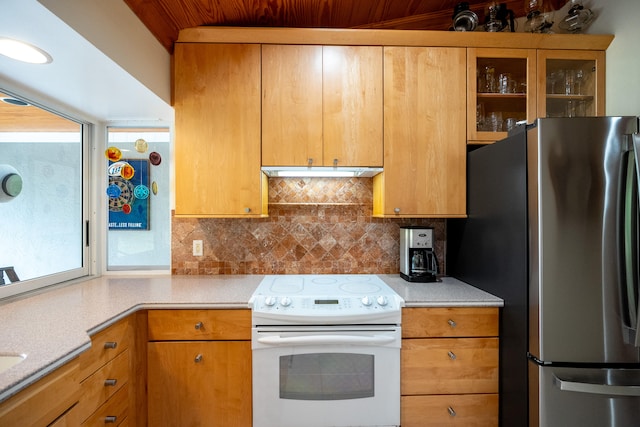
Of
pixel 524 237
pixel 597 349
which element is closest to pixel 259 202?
pixel 524 237

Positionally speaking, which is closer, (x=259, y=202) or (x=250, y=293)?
(x=250, y=293)

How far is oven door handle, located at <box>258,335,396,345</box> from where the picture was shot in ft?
4.52

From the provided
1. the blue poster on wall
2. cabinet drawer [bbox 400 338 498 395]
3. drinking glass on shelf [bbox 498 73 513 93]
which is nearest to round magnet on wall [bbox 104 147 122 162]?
the blue poster on wall

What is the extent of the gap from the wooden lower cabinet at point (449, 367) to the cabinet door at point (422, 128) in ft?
2.01

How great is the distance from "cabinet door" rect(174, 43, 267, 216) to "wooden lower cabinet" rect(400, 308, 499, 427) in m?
1.18

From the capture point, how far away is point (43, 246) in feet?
5.35

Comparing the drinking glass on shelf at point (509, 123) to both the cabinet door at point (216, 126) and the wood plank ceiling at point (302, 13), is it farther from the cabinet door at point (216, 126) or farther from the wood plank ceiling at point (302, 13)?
the cabinet door at point (216, 126)

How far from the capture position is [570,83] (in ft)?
5.91

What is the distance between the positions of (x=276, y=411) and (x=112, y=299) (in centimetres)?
100

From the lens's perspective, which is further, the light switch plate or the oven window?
the light switch plate

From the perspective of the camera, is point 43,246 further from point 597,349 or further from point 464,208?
point 597,349

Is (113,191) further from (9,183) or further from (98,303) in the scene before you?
(98,303)

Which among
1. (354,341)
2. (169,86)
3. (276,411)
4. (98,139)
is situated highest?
(169,86)

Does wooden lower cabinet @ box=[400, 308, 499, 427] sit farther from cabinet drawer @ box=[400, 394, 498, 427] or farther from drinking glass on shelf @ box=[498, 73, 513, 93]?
drinking glass on shelf @ box=[498, 73, 513, 93]
